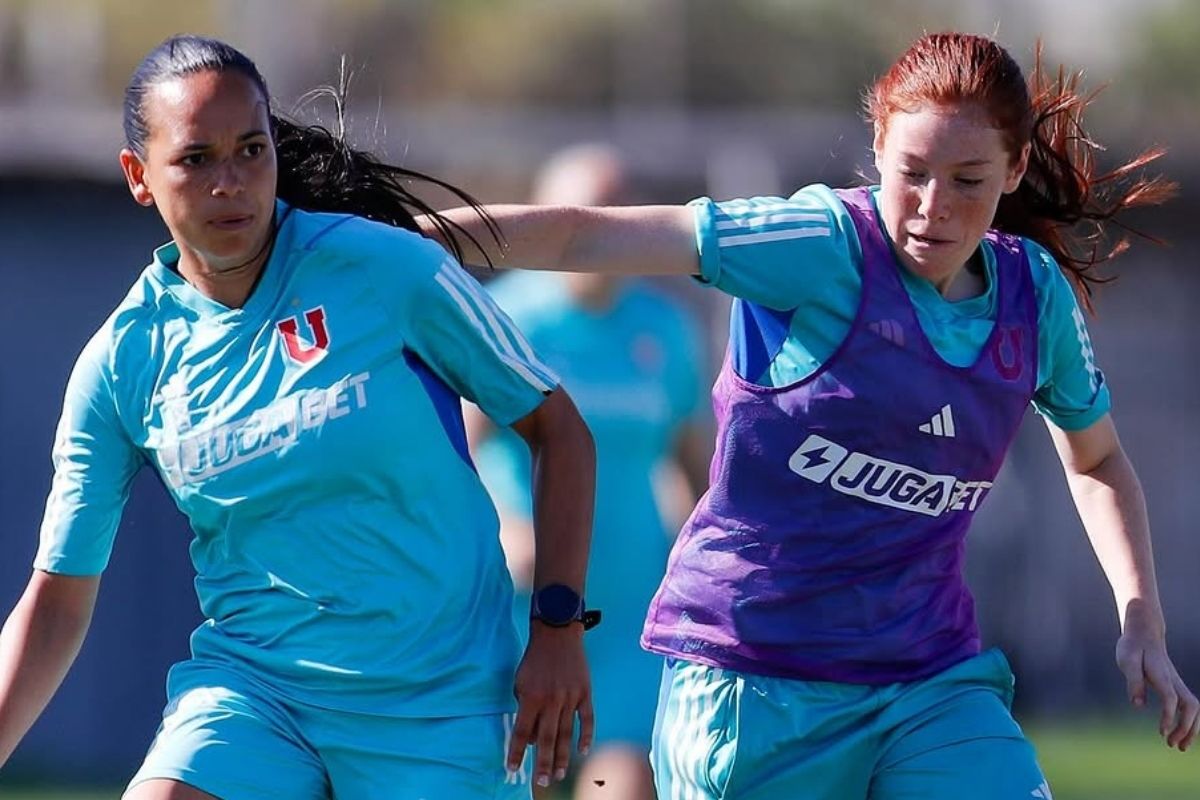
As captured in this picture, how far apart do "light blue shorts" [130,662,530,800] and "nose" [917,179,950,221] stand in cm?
123

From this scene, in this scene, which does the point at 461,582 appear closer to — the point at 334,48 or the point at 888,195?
the point at 888,195

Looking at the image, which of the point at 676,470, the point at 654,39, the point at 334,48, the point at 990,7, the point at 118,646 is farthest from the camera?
the point at 334,48

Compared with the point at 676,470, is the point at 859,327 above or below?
above

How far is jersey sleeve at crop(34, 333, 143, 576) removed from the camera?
4.07m

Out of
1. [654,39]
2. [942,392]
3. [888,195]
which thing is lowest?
[942,392]

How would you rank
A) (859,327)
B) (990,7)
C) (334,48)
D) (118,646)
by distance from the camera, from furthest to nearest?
(334,48) → (990,7) → (118,646) → (859,327)

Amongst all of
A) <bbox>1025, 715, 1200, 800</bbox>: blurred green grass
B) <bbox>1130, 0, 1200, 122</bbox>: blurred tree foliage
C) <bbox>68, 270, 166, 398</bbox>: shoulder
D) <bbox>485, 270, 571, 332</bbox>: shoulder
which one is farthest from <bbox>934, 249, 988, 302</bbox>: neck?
<bbox>1130, 0, 1200, 122</bbox>: blurred tree foliage

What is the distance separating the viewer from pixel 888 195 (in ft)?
14.2

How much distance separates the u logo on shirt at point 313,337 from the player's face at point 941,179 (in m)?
1.13

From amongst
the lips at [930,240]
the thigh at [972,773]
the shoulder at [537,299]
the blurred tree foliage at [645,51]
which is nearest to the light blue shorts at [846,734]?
the thigh at [972,773]

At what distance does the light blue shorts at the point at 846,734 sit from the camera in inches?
168

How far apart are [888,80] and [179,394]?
1.50 meters

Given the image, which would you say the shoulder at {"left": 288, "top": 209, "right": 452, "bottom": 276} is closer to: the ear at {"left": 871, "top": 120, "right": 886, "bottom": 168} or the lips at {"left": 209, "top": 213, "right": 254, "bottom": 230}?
the lips at {"left": 209, "top": 213, "right": 254, "bottom": 230}

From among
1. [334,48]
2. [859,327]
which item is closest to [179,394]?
[859,327]
